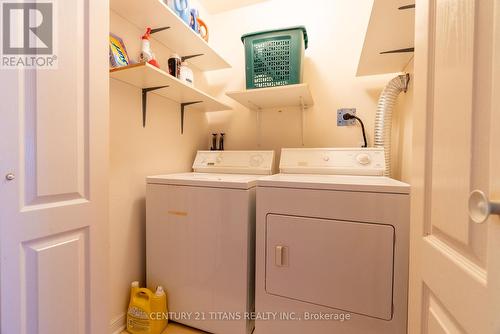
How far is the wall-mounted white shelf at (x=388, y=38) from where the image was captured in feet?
3.61

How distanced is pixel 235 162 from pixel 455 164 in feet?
5.24

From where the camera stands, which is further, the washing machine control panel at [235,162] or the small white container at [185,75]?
the washing machine control panel at [235,162]

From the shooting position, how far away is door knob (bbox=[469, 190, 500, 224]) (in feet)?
1.12

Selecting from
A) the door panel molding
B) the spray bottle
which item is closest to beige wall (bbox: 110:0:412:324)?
the spray bottle

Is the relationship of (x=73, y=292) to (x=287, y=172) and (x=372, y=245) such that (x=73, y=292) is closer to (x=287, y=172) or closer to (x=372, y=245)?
(x=372, y=245)

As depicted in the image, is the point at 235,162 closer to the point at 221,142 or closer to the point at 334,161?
the point at 221,142

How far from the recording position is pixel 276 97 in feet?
6.09

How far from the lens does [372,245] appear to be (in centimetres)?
106

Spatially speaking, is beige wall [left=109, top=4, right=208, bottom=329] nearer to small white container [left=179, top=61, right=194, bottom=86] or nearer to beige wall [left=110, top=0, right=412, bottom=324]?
beige wall [left=110, top=0, right=412, bottom=324]

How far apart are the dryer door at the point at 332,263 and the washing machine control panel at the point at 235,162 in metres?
0.70

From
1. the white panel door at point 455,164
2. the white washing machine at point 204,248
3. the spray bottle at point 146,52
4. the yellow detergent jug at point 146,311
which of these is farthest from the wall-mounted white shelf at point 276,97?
the yellow detergent jug at point 146,311

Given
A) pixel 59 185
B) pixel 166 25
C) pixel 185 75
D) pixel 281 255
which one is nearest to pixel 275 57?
pixel 185 75

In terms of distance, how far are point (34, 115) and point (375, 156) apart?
1862 millimetres

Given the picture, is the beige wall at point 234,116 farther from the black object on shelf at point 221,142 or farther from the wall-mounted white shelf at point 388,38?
the wall-mounted white shelf at point 388,38
